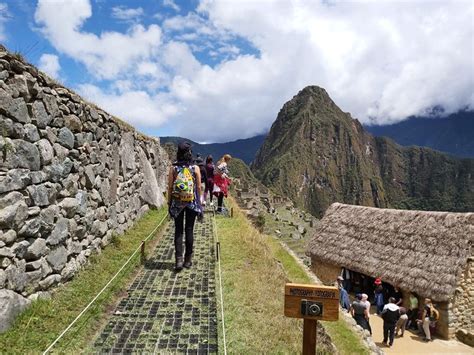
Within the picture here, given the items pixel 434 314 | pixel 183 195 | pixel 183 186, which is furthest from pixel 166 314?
→ pixel 434 314

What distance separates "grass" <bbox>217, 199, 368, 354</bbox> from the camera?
5148 millimetres

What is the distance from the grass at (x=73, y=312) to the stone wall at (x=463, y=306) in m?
12.0

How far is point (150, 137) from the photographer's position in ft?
48.5

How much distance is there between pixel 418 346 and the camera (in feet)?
42.7

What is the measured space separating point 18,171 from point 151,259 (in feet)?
13.3

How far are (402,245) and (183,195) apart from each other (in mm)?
13566

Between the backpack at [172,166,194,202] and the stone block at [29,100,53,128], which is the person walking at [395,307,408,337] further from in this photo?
the stone block at [29,100,53,128]

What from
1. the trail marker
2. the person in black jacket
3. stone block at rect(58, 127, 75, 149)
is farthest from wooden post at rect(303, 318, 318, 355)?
the person in black jacket

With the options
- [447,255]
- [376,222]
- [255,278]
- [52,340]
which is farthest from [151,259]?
[376,222]

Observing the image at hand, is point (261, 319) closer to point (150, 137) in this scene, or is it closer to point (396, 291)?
point (150, 137)

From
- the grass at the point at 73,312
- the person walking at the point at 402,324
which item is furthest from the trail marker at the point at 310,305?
the person walking at the point at 402,324

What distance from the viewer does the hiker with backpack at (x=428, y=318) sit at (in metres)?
13.6

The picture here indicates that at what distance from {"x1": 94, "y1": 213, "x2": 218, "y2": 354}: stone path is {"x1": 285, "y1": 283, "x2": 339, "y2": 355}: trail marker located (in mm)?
1381

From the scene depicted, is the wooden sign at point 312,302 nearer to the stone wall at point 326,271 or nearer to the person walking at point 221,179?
the person walking at point 221,179
